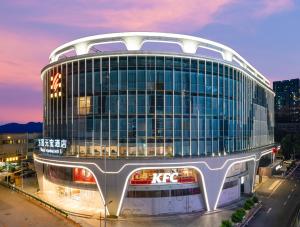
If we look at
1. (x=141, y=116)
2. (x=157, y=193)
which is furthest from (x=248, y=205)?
(x=141, y=116)

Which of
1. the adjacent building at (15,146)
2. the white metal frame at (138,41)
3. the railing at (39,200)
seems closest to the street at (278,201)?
the railing at (39,200)

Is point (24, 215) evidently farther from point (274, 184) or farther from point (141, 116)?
point (274, 184)

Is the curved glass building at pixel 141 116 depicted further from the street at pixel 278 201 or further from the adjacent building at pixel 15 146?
the adjacent building at pixel 15 146

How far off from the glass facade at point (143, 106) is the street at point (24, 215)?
33.9ft

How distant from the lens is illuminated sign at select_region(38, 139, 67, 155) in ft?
195

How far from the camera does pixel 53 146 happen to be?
61062mm

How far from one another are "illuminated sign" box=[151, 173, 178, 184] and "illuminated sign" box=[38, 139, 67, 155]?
1587cm

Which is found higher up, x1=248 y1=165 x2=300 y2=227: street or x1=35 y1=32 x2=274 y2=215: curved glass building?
x1=35 y1=32 x2=274 y2=215: curved glass building

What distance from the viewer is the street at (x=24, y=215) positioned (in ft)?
159

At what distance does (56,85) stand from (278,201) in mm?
43703

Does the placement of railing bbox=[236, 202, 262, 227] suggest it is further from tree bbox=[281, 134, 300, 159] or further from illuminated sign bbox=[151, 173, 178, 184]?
tree bbox=[281, 134, 300, 159]

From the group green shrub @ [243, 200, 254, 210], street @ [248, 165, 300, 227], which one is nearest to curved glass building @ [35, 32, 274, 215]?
green shrub @ [243, 200, 254, 210]

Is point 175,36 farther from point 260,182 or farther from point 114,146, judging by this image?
point 260,182

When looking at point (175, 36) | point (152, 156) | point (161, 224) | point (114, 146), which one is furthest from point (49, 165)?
point (175, 36)
